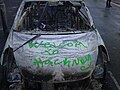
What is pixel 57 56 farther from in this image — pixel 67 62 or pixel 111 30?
pixel 111 30

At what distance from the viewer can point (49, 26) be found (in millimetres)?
4941

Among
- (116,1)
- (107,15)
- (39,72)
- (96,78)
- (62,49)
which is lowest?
(116,1)

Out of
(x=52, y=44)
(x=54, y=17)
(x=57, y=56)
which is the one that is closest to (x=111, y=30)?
(x=54, y=17)

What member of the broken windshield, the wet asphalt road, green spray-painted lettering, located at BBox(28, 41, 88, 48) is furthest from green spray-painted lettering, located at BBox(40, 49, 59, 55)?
the wet asphalt road

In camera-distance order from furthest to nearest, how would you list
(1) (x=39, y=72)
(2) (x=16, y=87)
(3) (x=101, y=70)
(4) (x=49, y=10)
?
(4) (x=49, y=10) < (3) (x=101, y=70) < (2) (x=16, y=87) < (1) (x=39, y=72)

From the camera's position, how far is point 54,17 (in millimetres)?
5293

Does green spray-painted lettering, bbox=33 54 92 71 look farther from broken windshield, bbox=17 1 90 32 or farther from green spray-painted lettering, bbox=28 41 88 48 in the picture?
broken windshield, bbox=17 1 90 32

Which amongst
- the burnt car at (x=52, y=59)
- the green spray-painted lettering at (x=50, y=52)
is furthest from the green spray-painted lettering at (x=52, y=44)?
the green spray-painted lettering at (x=50, y=52)

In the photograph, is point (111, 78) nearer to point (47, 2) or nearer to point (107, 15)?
point (47, 2)

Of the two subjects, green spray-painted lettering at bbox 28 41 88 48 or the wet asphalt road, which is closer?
green spray-painted lettering at bbox 28 41 88 48

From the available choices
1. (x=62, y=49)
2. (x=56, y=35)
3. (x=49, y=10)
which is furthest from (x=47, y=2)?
(x=62, y=49)

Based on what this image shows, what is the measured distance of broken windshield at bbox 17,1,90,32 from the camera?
4.96m

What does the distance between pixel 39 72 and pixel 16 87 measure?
0.64m

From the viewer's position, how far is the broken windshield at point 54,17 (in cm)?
496
